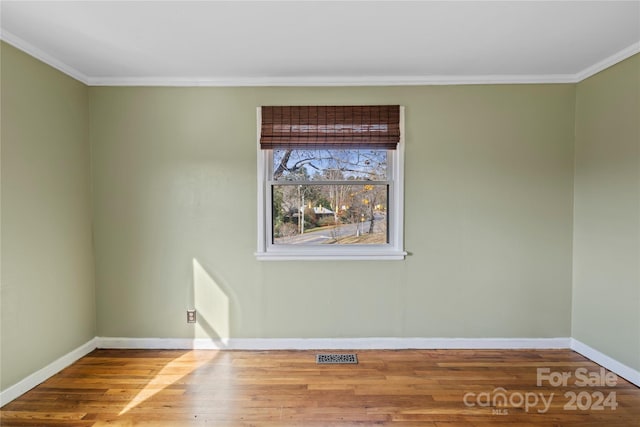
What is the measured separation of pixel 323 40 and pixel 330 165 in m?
1.02

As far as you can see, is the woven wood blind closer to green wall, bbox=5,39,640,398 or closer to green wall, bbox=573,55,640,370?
green wall, bbox=5,39,640,398

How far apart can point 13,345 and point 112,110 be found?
1.87 m

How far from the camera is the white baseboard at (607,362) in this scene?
2281 millimetres

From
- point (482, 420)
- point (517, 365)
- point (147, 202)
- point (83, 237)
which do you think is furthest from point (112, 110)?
point (517, 365)

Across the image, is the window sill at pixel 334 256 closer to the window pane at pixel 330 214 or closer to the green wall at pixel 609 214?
the window pane at pixel 330 214

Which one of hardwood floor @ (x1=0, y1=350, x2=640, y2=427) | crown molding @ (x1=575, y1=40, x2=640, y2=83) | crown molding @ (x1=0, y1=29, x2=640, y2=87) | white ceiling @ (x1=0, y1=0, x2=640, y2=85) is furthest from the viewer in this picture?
crown molding @ (x1=0, y1=29, x2=640, y2=87)

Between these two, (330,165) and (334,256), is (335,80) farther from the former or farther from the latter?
(334,256)

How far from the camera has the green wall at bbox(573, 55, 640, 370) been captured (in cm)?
227

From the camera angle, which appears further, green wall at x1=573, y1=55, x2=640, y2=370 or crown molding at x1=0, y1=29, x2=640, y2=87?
crown molding at x1=0, y1=29, x2=640, y2=87

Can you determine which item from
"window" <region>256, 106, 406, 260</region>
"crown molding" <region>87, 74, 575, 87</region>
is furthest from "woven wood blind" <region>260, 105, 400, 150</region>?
"crown molding" <region>87, 74, 575, 87</region>

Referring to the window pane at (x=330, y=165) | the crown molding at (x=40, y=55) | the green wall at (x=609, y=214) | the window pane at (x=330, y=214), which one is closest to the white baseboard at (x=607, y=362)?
the green wall at (x=609, y=214)

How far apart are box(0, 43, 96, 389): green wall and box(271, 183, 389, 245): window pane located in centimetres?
159

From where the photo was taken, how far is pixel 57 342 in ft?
7.99

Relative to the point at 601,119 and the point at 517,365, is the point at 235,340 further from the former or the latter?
the point at 601,119
